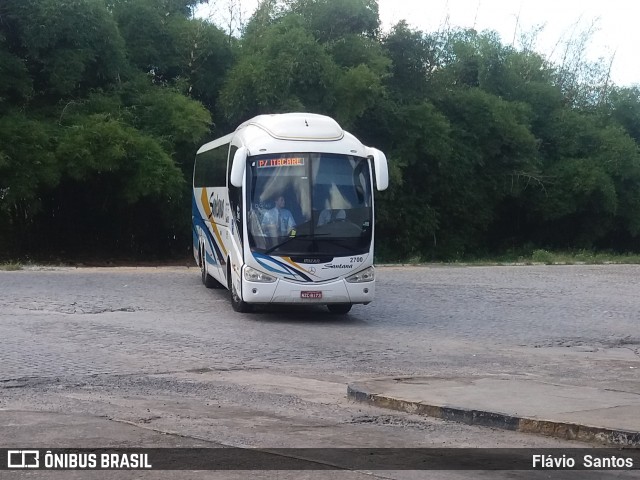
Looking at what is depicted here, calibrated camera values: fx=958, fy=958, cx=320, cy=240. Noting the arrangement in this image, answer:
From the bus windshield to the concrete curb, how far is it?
6484mm

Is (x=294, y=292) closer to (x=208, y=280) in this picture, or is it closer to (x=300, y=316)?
(x=300, y=316)

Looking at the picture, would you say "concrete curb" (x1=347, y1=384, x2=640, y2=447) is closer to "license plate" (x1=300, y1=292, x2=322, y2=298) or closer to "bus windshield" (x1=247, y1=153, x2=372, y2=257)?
"license plate" (x1=300, y1=292, x2=322, y2=298)

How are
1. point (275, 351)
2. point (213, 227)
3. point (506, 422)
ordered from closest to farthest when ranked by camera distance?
point (506, 422) < point (275, 351) < point (213, 227)

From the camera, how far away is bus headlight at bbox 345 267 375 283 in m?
16.5

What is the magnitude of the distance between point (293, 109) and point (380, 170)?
17.0 meters

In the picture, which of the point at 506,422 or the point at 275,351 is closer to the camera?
the point at 506,422

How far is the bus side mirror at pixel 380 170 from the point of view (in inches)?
655

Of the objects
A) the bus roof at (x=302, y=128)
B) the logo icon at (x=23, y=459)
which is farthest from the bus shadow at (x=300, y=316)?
the logo icon at (x=23, y=459)

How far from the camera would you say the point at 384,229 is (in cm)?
4122

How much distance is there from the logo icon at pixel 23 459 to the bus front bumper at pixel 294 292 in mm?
9193

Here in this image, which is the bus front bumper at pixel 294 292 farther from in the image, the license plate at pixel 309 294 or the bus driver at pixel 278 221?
the bus driver at pixel 278 221

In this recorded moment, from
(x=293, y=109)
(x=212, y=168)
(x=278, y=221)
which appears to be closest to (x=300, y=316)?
(x=278, y=221)

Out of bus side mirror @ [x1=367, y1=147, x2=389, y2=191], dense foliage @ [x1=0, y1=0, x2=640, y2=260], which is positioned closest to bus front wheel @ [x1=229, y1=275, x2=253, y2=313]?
bus side mirror @ [x1=367, y1=147, x2=389, y2=191]

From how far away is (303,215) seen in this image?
53.8 feet
